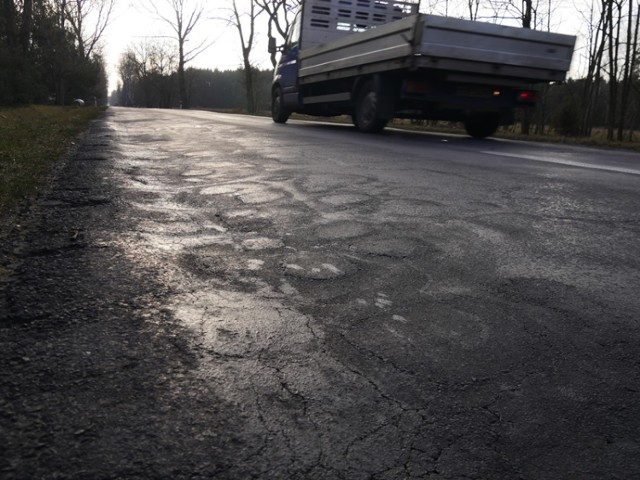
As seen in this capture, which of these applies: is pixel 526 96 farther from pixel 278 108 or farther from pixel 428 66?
pixel 278 108

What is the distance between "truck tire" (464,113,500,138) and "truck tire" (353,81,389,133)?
2.23m

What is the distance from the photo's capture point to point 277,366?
4.82 feet

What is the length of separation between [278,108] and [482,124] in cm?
635

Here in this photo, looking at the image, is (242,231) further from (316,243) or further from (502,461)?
(502,461)

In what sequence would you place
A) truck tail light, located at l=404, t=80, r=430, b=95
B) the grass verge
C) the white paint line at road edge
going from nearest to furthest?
the grass verge → the white paint line at road edge → truck tail light, located at l=404, t=80, r=430, b=95

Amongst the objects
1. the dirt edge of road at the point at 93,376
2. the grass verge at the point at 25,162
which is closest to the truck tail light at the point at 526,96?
the grass verge at the point at 25,162

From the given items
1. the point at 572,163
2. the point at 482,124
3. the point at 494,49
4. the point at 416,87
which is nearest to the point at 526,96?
the point at 494,49

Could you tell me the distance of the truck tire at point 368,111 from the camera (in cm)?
1019

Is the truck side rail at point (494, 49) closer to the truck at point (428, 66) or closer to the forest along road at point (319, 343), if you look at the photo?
the truck at point (428, 66)

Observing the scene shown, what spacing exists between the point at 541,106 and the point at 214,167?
2192cm

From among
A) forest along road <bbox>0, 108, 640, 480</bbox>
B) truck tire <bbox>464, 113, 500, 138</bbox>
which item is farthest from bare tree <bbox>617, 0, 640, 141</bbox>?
forest along road <bbox>0, 108, 640, 480</bbox>

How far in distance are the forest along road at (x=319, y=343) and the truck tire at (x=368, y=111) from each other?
7.17 metres

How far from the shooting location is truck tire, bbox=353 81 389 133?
33.4 feet

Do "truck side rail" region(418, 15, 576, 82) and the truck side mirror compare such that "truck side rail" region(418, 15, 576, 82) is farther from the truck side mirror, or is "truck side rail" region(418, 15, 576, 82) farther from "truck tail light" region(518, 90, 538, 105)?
the truck side mirror
